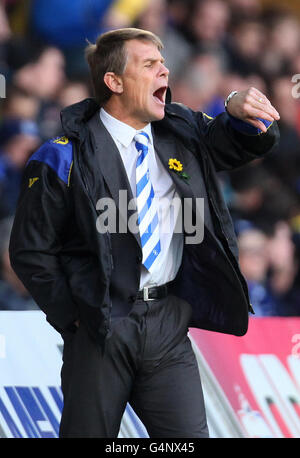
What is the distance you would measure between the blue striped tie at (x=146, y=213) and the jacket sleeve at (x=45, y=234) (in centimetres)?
26

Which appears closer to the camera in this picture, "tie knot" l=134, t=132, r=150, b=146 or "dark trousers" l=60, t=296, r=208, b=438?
"dark trousers" l=60, t=296, r=208, b=438

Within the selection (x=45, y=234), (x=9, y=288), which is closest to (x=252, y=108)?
(x=45, y=234)

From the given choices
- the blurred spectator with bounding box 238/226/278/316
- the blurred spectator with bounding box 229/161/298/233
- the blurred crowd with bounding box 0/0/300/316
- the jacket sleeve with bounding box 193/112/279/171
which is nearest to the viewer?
the jacket sleeve with bounding box 193/112/279/171

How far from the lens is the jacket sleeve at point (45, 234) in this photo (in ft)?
8.75

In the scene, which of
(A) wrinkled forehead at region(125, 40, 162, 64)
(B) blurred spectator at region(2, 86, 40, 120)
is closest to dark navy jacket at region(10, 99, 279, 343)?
(A) wrinkled forehead at region(125, 40, 162, 64)

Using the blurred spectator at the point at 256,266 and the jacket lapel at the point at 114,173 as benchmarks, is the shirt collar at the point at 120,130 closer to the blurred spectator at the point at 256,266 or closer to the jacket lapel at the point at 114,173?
the jacket lapel at the point at 114,173

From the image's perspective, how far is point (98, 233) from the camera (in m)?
2.59

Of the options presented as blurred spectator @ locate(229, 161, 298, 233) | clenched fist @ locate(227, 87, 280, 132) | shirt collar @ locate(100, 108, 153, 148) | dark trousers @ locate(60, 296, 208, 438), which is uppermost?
clenched fist @ locate(227, 87, 280, 132)

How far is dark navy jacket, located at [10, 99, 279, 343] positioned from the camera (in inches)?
104

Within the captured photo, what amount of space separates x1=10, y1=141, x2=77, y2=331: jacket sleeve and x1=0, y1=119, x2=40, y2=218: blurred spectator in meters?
1.78

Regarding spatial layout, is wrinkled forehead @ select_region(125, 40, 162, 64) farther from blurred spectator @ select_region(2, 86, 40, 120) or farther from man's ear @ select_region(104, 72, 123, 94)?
blurred spectator @ select_region(2, 86, 40, 120)

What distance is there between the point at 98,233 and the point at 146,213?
0.77 ft

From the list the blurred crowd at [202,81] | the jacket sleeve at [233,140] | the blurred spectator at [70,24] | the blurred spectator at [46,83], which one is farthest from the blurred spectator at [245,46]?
the jacket sleeve at [233,140]

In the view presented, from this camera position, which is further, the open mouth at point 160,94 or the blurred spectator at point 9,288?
the blurred spectator at point 9,288
